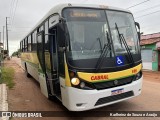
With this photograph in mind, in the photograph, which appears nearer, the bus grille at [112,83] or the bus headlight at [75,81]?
the bus headlight at [75,81]

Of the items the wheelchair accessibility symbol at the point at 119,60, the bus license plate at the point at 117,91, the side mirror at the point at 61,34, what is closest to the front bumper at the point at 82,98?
the bus license plate at the point at 117,91

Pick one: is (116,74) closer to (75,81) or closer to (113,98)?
(113,98)

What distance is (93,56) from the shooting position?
5.18 metres

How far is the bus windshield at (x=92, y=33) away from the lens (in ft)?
16.9

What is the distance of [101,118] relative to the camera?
5.78 meters

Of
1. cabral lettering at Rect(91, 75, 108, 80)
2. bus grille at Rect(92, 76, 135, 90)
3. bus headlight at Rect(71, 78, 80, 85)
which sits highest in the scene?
cabral lettering at Rect(91, 75, 108, 80)

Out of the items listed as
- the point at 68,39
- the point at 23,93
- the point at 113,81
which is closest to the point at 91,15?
the point at 68,39

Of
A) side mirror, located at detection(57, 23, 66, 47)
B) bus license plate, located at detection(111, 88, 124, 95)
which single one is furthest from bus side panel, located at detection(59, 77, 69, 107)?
bus license plate, located at detection(111, 88, 124, 95)

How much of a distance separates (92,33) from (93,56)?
0.64 metres

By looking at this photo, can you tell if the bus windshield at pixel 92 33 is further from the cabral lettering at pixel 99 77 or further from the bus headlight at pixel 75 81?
the bus headlight at pixel 75 81

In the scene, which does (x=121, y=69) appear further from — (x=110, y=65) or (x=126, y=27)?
(x=126, y=27)

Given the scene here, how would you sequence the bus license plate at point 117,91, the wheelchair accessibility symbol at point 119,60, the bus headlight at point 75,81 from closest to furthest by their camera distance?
the bus headlight at point 75,81 → the bus license plate at point 117,91 → the wheelchair accessibility symbol at point 119,60

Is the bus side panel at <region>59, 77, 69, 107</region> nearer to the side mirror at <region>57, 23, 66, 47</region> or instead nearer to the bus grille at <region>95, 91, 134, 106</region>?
the bus grille at <region>95, 91, 134, 106</region>

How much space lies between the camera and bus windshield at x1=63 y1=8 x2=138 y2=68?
16.9 ft
